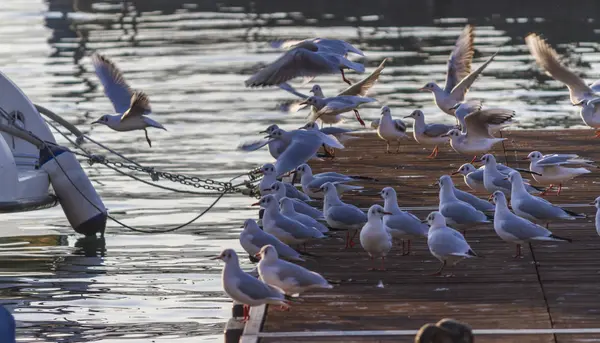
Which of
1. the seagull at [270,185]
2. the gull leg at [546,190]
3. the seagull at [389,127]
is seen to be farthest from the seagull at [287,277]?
the seagull at [389,127]

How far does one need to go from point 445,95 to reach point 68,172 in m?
5.16

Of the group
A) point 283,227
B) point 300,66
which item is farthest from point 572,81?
point 283,227

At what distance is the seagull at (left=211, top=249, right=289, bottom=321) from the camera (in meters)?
9.84

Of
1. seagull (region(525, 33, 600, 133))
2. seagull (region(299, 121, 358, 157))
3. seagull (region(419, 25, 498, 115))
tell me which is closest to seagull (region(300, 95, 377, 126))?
seagull (region(299, 121, 358, 157))

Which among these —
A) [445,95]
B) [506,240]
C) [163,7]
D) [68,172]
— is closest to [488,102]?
[445,95]

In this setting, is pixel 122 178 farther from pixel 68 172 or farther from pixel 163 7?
pixel 163 7

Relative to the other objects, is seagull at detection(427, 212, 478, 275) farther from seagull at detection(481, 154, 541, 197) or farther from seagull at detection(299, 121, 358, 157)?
seagull at detection(299, 121, 358, 157)

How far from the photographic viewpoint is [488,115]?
15.7 meters

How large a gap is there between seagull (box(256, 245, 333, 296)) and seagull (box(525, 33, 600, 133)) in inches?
325

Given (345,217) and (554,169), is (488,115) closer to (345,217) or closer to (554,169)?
(554,169)

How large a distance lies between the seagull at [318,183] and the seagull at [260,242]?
2.58 meters

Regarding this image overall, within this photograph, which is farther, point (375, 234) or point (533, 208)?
point (533, 208)

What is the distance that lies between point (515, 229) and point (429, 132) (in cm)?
565

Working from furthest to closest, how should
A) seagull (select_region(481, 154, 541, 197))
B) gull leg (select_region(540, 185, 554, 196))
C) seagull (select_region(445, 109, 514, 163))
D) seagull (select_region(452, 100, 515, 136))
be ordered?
seagull (select_region(445, 109, 514, 163)) → seagull (select_region(452, 100, 515, 136)) → gull leg (select_region(540, 185, 554, 196)) → seagull (select_region(481, 154, 541, 197))
